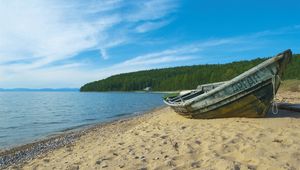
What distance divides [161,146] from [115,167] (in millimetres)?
1756

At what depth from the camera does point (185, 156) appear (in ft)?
22.8

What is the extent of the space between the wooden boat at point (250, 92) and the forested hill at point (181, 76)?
277ft

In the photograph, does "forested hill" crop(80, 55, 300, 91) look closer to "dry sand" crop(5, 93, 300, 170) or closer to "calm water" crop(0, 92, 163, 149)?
"calm water" crop(0, 92, 163, 149)

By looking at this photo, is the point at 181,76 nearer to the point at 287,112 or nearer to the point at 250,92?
the point at 287,112

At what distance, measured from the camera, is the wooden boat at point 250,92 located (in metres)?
10.5

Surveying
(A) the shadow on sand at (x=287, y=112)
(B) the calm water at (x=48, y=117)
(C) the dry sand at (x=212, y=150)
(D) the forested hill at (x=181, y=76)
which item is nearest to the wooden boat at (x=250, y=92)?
(A) the shadow on sand at (x=287, y=112)

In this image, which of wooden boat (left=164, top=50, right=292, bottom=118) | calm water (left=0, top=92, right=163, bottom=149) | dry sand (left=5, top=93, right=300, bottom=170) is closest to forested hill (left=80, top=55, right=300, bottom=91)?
calm water (left=0, top=92, right=163, bottom=149)

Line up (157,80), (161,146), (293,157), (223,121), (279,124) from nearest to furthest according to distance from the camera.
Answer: (293,157)
(161,146)
(279,124)
(223,121)
(157,80)

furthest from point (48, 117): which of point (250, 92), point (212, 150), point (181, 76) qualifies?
point (181, 76)

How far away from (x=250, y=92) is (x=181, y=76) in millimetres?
125083

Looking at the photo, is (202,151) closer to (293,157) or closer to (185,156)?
(185,156)

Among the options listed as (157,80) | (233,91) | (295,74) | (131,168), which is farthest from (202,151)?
(157,80)

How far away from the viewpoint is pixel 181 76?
135 m

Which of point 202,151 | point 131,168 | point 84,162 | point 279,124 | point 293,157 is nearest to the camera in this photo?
point 293,157
